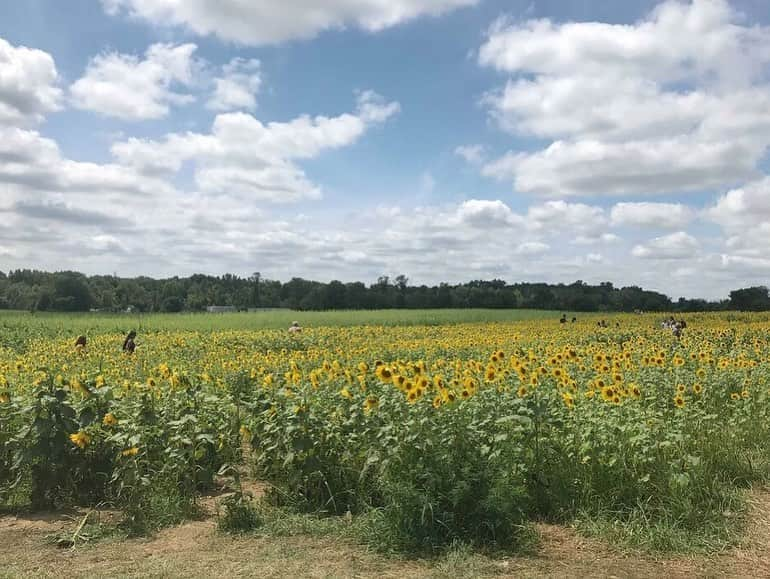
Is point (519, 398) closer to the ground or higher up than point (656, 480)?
higher up

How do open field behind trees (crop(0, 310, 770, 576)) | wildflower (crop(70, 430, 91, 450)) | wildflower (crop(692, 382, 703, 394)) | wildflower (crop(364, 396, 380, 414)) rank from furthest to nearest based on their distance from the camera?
wildflower (crop(692, 382, 703, 394)) → wildflower (crop(70, 430, 91, 450)) → wildflower (crop(364, 396, 380, 414)) → open field behind trees (crop(0, 310, 770, 576))

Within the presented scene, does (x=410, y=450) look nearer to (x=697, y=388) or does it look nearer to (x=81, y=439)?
(x=81, y=439)

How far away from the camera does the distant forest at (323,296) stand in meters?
58.2

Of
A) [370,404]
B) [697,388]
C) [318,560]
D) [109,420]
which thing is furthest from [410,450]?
[697,388]

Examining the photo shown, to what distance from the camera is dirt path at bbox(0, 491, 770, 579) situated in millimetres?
4402

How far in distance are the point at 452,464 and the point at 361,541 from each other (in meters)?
0.96

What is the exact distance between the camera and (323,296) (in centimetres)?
7756

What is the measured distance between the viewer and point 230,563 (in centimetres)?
465

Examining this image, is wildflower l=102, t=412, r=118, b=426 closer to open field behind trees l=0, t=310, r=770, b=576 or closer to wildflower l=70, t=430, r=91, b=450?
open field behind trees l=0, t=310, r=770, b=576

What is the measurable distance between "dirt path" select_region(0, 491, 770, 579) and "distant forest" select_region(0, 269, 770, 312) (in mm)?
52987

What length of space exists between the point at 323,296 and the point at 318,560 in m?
73.3

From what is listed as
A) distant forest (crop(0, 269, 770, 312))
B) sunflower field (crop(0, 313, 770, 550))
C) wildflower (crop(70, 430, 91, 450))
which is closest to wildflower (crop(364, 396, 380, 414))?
sunflower field (crop(0, 313, 770, 550))

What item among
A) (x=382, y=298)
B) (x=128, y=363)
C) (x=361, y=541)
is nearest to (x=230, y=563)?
(x=361, y=541)

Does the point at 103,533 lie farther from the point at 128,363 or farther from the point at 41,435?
the point at 128,363
